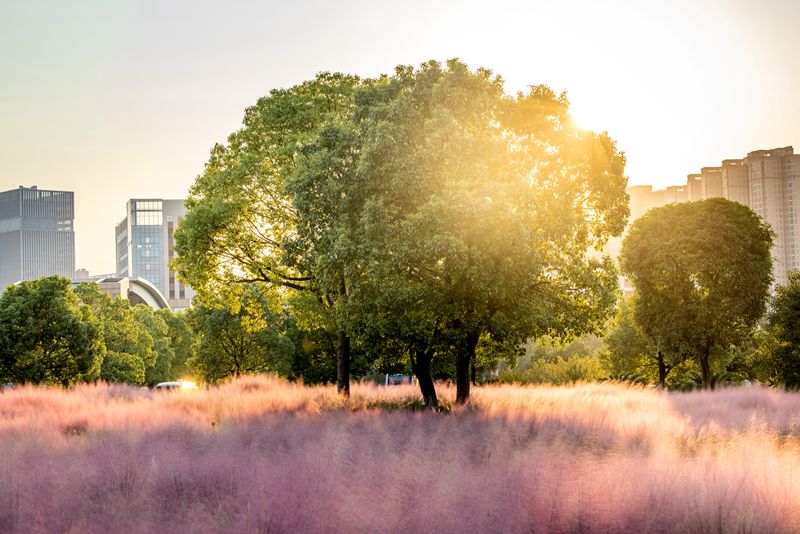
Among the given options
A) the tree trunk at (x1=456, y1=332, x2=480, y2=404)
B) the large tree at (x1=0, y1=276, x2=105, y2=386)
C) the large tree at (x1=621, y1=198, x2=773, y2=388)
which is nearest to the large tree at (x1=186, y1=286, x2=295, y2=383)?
the large tree at (x1=0, y1=276, x2=105, y2=386)

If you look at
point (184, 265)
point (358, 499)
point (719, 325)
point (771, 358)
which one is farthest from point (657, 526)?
point (771, 358)

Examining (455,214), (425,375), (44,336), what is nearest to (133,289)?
(44,336)

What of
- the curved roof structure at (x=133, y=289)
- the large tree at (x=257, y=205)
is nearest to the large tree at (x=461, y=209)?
the large tree at (x=257, y=205)

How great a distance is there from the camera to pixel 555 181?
20.8 meters

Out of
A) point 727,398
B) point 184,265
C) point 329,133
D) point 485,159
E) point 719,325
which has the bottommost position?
point 727,398

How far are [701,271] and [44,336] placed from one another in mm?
36643

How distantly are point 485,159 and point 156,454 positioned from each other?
36.2 feet

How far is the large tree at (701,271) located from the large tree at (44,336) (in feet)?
104

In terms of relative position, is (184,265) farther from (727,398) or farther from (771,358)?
(771,358)

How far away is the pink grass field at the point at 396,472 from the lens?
844 centimetres

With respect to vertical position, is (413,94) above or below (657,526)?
above

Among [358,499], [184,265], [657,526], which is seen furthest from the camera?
[184,265]

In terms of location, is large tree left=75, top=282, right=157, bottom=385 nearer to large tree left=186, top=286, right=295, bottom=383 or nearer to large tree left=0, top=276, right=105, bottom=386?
large tree left=186, top=286, right=295, bottom=383

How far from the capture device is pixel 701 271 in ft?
108
